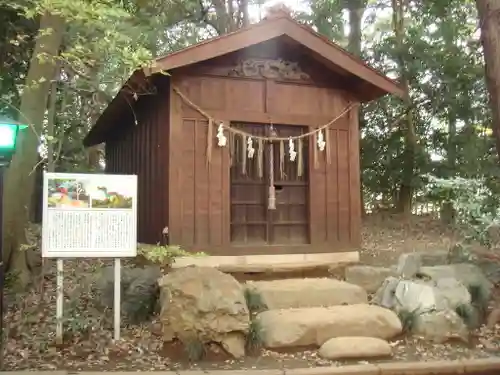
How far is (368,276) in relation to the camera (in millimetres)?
8477

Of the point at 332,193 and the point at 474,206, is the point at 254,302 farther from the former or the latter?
the point at 474,206

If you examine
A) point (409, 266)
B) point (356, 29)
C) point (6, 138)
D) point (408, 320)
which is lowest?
point (408, 320)

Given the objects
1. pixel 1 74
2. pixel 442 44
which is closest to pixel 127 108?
pixel 1 74

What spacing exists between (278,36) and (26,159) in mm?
4713

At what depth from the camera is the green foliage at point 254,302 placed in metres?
7.02

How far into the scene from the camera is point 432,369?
584 cm

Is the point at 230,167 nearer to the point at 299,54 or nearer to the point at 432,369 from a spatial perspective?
the point at 299,54

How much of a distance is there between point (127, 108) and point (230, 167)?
3533 mm

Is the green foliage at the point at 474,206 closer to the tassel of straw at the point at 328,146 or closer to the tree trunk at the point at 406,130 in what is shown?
the tassel of straw at the point at 328,146

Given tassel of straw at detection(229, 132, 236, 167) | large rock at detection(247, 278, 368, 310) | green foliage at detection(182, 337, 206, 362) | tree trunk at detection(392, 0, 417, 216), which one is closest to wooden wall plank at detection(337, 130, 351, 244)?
tassel of straw at detection(229, 132, 236, 167)

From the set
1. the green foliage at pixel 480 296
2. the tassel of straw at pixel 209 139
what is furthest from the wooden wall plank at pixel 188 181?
the green foliage at pixel 480 296

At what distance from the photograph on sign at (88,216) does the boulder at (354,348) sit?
253cm

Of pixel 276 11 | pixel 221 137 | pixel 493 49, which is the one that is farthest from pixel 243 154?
pixel 493 49

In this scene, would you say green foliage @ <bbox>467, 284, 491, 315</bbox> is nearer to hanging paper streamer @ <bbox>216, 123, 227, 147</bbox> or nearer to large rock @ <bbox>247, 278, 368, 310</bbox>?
large rock @ <bbox>247, 278, 368, 310</bbox>
